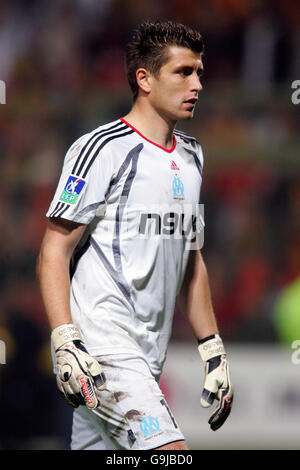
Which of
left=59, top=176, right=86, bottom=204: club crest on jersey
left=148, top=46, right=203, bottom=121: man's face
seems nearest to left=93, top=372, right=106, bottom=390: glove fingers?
left=59, top=176, right=86, bottom=204: club crest on jersey

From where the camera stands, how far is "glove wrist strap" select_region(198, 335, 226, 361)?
14.1 feet

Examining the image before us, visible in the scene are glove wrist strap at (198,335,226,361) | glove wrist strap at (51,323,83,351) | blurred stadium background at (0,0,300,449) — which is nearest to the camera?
glove wrist strap at (51,323,83,351)

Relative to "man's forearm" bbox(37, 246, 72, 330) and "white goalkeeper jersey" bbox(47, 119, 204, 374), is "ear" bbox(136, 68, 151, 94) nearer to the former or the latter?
"white goalkeeper jersey" bbox(47, 119, 204, 374)

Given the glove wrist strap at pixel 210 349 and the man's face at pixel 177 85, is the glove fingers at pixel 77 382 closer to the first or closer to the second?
the glove wrist strap at pixel 210 349

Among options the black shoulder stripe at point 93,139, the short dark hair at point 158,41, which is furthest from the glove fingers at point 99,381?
the short dark hair at point 158,41

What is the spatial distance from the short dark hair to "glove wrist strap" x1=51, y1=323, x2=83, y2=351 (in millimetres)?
1237

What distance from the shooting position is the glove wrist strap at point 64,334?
374 cm

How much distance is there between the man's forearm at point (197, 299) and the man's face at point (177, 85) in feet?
2.45

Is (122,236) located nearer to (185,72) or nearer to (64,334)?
(64,334)

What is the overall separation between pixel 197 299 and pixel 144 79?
3.66ft

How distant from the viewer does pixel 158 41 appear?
13.6 ft

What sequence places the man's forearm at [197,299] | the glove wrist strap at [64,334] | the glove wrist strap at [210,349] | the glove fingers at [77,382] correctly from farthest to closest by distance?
the man's forearm at [197,299], the glove wrist strap at [210,349], the glove wrist strap at [64,334], the glove fingers at [77,382]

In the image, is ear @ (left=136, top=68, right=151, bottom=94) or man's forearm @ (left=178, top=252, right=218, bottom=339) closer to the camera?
ear @ (left=136, top=68, right=151, bottom=94)

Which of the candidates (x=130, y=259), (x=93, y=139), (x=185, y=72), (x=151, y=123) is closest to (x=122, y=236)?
(x=130, y=259)
